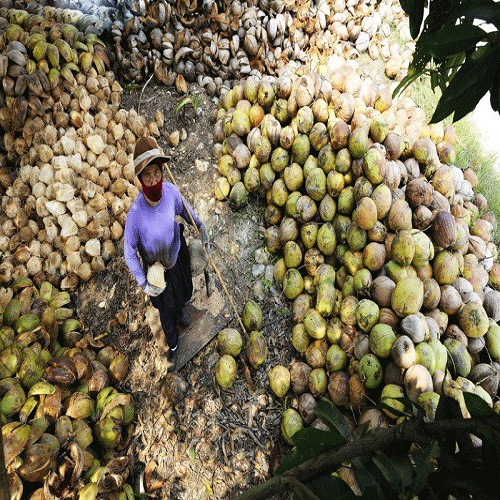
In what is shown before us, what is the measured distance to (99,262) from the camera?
3.29 meters

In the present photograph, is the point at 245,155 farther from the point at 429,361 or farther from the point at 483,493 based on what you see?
the point at 483,493

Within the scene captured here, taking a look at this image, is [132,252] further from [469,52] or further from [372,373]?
[469,52]

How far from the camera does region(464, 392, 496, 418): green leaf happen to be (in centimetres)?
79

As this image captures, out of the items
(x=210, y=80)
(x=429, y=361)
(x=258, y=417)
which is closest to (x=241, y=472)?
(x=258, y=417)

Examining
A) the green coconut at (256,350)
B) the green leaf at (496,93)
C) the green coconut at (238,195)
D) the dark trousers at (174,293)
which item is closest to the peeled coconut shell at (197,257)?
Result: the dark trousers at (174,293)

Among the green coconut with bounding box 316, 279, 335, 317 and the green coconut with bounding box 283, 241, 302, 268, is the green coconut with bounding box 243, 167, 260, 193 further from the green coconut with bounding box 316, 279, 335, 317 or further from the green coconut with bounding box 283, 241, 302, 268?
the green coconut with bounding box 316, 279, 335, 317

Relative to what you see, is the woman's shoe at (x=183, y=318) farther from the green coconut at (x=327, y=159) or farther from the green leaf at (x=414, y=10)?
the green leaf at (x=414, y=10)

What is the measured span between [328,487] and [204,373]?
86.4 inches

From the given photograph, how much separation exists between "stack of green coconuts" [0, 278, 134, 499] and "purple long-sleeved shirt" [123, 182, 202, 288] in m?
0.88

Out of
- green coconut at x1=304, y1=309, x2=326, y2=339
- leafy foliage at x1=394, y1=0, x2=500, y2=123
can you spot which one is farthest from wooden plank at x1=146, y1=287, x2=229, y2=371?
leafy foliage at x1=394, y1=0, x2=500, y2=123

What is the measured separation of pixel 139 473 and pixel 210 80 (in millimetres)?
3642

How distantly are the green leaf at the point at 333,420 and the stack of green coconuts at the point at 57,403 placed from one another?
5.88 ft

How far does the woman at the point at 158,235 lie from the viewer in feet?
6.73

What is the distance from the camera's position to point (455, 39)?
2.77 feet
